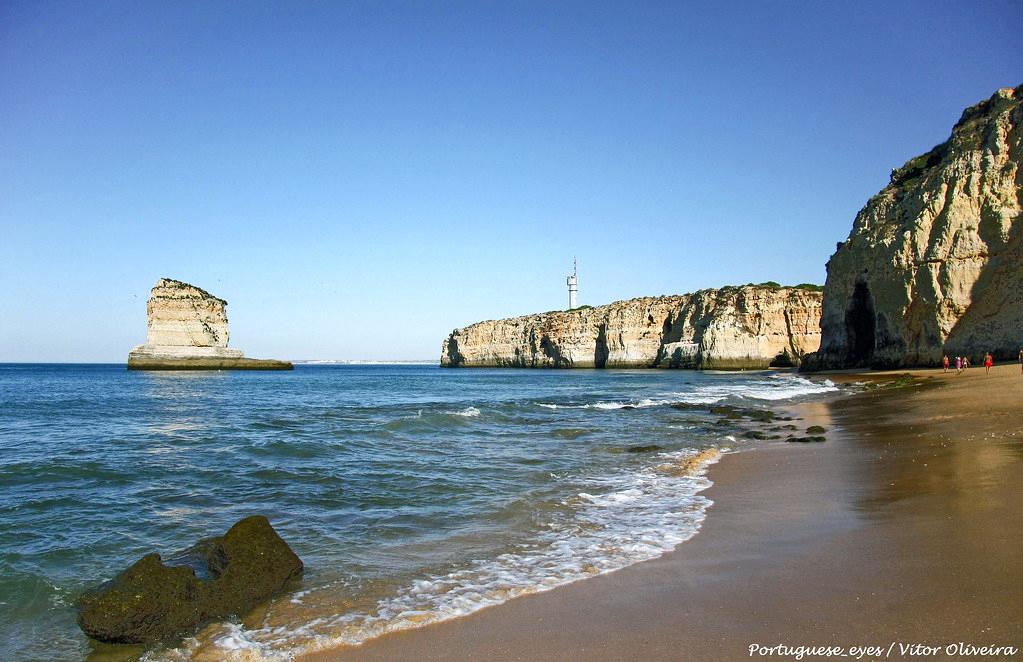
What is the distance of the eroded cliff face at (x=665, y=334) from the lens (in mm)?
73625

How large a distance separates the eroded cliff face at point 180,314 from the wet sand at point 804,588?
7785cm

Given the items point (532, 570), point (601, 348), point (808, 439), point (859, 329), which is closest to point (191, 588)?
point (532, 570)

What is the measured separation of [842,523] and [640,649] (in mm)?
3527

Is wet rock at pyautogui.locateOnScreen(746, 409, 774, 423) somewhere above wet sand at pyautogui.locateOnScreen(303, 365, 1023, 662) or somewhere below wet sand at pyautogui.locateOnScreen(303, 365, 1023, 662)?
below

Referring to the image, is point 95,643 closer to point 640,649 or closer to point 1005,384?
point 640,649

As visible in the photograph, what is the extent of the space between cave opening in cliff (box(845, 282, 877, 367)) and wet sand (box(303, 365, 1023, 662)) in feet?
134

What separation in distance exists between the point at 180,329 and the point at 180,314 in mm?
1953

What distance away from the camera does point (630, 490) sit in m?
9.03

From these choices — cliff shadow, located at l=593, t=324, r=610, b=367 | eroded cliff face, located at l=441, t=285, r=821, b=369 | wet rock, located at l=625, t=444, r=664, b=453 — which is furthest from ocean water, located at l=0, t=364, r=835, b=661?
cliff shadow, located at l=593, t=324, r=610, b=367

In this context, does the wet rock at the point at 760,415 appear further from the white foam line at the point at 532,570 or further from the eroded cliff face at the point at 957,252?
the eroded cliff face at the point at 957,252

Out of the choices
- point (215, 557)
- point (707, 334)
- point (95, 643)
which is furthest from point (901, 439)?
point (707, 334)

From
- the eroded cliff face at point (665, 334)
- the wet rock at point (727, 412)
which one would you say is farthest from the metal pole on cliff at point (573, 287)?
the wet rock at point (727, 412)

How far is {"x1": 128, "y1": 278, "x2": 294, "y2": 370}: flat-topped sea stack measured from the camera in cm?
7331

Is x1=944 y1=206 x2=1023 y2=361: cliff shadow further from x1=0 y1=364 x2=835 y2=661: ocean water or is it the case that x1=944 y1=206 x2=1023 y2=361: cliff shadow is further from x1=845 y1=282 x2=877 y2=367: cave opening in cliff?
x1=0 y1=364 x2=835 y2=661: ocean water
